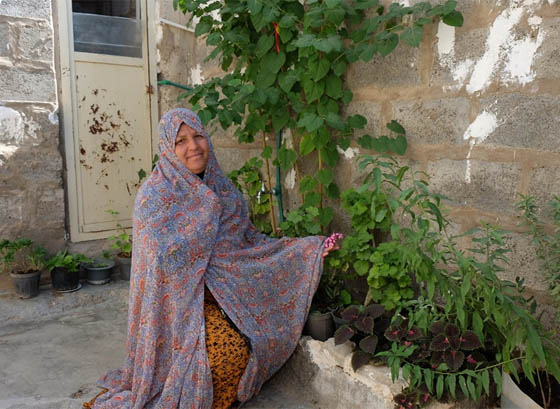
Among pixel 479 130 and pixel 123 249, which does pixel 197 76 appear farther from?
pixel 479 130

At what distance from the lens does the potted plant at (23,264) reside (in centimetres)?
317

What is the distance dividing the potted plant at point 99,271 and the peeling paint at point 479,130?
97.1 inches

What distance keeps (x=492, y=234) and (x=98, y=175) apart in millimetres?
2829

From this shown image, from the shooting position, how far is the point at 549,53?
1869 millimetres

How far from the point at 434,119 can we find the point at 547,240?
2.34ft

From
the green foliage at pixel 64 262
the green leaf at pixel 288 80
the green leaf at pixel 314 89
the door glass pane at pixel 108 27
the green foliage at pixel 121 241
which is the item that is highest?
the door glass pane at pixel 108 27

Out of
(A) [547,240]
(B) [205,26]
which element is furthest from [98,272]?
(A) [547,240]

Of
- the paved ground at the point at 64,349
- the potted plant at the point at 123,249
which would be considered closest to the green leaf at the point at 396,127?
the paved ground at the point at 64,349

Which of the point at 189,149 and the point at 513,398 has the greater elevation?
the point at 189,149

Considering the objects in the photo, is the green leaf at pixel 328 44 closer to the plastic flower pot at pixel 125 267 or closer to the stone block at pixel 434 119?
the stone block at pixel 434 119

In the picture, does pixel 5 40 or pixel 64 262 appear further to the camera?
pixel 64 262

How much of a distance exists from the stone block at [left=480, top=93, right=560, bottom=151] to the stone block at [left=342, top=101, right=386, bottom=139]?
0.52 m

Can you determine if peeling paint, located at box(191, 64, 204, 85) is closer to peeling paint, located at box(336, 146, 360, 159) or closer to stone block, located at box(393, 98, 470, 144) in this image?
peeling paint, located at box(336, 146, 360, 159)

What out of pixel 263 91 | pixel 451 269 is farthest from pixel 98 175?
pixel 451 269
